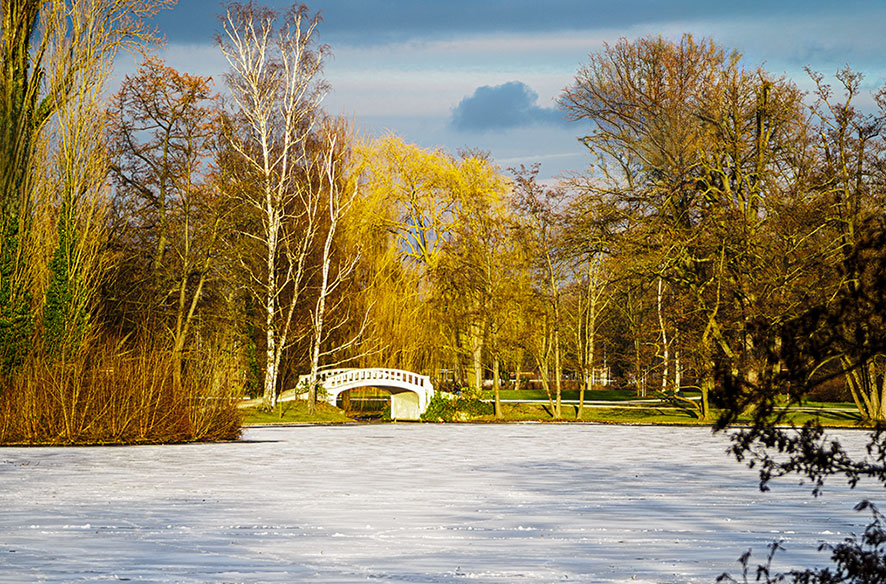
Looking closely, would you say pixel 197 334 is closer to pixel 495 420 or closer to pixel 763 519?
pixel 495 420

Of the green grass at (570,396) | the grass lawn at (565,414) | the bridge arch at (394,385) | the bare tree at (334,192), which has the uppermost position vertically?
the bare tree at (334,192)

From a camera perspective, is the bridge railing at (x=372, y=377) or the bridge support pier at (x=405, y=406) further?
the bridge support pier at (x=405, y=406)

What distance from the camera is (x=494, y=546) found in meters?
6.93

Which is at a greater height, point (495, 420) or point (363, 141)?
point (363, 141)

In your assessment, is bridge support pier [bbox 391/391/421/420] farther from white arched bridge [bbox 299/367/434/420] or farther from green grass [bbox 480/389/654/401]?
green grass [bbox 480/389/654/401]

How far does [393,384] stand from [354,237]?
6.19 m

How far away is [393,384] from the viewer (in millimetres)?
31125

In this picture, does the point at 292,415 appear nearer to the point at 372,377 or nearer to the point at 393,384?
the point at 372,377

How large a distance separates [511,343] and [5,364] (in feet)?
52.8

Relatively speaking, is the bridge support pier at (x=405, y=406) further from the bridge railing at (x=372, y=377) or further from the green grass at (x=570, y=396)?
the green grass at (x=570, y=396)

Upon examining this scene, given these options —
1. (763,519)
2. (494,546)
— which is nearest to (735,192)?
(763,519)

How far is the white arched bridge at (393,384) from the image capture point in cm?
3098

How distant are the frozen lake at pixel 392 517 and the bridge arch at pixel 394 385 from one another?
47.3ft

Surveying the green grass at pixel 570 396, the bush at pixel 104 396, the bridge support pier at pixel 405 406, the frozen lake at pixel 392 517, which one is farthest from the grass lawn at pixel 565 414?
the frozen lake at pixel 392 517
